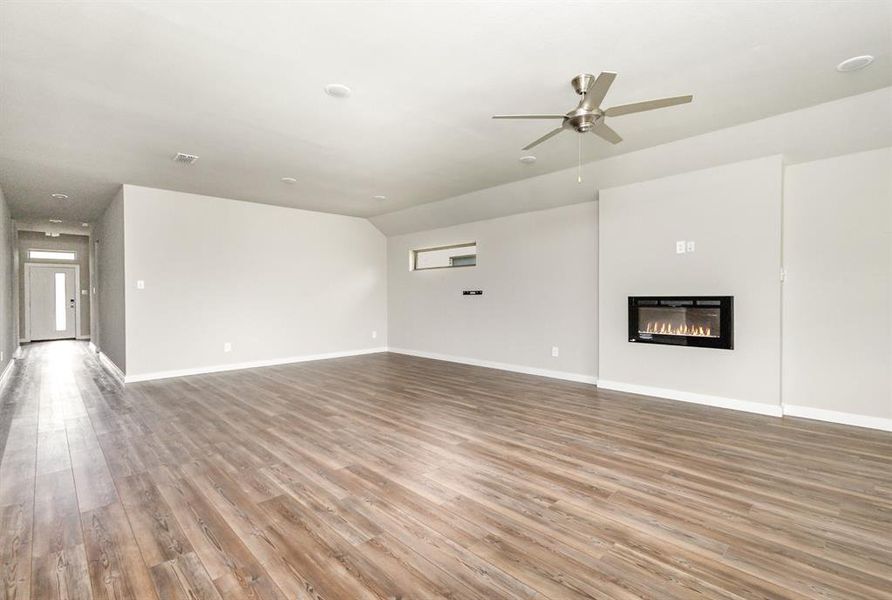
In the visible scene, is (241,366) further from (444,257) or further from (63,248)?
(63,248)

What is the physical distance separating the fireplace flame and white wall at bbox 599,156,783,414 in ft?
0.57

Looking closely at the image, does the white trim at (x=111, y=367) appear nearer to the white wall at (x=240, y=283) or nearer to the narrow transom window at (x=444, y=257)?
the white wall at (x=240, y=283)

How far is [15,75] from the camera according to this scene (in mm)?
2660

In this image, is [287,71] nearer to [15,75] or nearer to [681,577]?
A: [15,75]

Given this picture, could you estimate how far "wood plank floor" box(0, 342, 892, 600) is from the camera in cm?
168

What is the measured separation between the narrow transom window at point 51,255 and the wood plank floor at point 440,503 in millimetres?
9205

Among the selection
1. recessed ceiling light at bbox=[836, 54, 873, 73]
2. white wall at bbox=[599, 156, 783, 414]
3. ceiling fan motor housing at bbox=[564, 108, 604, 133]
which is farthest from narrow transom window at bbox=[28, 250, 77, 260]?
recessed ceiling light at bbox=[836, 54, 873, 73]

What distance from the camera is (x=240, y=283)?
6.51 meters

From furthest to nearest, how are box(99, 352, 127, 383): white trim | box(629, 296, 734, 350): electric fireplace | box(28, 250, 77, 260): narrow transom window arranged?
1. box(28, 250, 77, 260): narrow transom window
2. box(99, 352, 127, 383): white trim
3. box(629, 296, 734, 350): electric fireplace

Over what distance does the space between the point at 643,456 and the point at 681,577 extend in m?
1.32

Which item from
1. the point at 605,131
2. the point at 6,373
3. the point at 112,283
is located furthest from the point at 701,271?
the point at 6,373

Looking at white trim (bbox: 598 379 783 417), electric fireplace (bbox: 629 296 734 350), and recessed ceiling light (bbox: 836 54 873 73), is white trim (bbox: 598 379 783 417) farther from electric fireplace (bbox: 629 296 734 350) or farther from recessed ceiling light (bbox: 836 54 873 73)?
recessed ceiling light (bbox: 836 54 873 73)

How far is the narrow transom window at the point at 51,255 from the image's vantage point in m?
10.5

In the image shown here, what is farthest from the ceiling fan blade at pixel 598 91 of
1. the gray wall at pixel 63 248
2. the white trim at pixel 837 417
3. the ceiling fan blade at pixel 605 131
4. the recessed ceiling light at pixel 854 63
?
the gray wall at pixel 63 248
